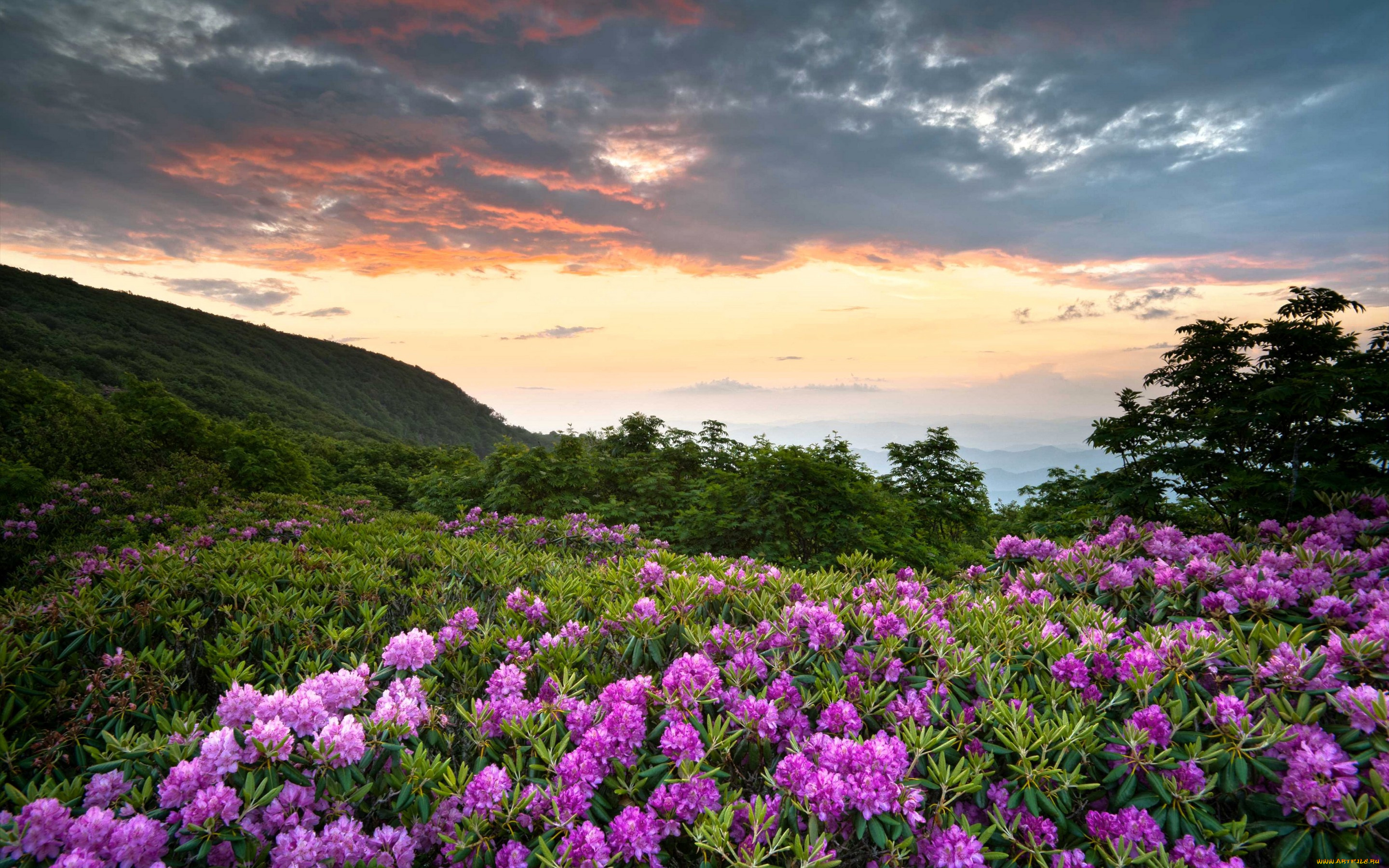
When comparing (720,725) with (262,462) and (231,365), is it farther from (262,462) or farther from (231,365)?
(231,365)

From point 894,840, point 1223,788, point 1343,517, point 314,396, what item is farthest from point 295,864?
point 314,396

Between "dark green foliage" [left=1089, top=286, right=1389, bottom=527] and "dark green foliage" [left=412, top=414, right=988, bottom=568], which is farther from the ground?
"dark green foliage" [left=1089, top=286, right=1389, bottom=527]

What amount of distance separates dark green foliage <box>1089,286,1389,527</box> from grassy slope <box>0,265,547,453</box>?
39.6 meters

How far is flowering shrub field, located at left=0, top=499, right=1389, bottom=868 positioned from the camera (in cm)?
172

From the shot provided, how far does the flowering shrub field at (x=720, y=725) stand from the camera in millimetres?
1717

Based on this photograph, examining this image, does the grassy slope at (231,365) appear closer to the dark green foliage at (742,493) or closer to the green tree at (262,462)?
the green tree at (262,462)

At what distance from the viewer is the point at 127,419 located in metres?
12.3

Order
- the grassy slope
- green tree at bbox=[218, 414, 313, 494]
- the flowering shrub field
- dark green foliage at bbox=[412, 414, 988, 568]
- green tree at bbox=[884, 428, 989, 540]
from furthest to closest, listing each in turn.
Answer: the grassy slope < green tree at bbox=[884, 428, 989, 540] < green tree at bbox=[218, 414, 313, 494] < dark green foliage at bbox=[412, 414, 988, 568] < the flowering shrub field

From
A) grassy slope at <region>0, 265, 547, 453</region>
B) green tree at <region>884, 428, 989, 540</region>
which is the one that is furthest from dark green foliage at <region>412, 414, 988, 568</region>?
grassy slope at <region>0, 265, 547, 453</region>

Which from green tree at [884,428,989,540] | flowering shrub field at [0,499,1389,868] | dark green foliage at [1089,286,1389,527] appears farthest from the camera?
green tree at [884,428,989,540]

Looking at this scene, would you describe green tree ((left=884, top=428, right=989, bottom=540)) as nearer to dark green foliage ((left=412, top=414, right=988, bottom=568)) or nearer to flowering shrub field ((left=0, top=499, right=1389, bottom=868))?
dark green foliage ((left=412, top=414, right=988, bottom=568))

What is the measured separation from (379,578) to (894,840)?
3.59m

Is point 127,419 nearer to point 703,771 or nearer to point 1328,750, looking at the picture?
point 703,771

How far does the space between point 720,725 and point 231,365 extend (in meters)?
89.3
